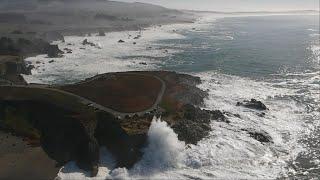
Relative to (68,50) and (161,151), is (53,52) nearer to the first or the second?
(68,50)

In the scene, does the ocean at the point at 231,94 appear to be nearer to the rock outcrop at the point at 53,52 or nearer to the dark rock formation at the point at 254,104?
the dark rock formation at the point at 254,104

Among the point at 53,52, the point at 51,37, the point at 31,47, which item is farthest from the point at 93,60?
the point at 51,37

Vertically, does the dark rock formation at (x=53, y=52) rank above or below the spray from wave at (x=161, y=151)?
below

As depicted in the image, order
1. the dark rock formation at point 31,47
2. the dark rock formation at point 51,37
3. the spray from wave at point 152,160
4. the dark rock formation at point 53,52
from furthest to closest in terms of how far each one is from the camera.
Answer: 1. the dark rock formation at point 51,37
2. the dark rock formation at point 53,52
3. the dark rock formation at point 31,47
4. the spray from wave at point 152,160

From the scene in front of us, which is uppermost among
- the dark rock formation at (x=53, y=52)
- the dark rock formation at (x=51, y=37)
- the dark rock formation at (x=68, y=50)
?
the dark rock formation at (x=53, y=52)

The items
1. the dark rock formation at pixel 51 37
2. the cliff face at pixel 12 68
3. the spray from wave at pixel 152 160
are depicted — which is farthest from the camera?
the dark rock formation at pixel 51 37

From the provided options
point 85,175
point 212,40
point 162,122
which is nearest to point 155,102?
point 162,122

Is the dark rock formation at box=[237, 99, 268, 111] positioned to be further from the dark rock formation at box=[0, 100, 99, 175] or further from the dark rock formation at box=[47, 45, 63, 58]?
the dark rock formation at box=[47, 45, 63, 58]

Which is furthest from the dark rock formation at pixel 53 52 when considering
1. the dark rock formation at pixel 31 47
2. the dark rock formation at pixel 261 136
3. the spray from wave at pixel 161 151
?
the dark rock formation at pixel 261 136

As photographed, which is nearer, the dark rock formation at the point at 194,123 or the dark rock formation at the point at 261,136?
the dark rock formation at the point at 194,123
